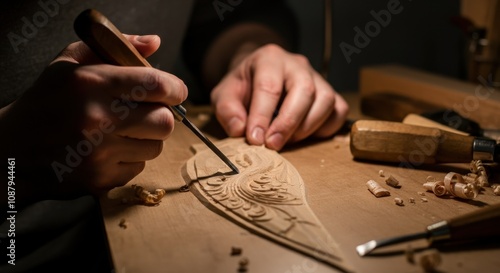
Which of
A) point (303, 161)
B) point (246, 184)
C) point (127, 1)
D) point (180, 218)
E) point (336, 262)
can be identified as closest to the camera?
point (336, 262)

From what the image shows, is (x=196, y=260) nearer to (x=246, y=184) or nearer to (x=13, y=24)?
(x=246, y=184)

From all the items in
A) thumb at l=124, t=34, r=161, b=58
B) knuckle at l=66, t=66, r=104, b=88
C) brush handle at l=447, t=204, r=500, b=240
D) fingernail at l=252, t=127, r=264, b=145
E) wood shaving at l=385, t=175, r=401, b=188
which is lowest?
fingernail at l=252, t=127, r=264, b=145

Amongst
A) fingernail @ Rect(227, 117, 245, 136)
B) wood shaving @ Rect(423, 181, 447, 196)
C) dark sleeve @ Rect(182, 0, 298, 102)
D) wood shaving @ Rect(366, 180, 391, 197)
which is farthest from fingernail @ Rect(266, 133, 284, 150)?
dark sleeve @ Rect(182, 0, 298, 102)

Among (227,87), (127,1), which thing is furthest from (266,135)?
(127,1)

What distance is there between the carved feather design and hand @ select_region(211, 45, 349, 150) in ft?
0.23

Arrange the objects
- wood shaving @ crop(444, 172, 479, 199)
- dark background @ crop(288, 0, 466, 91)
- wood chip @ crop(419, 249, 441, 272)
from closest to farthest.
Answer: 1. wood chip @ crop(419, 249, 441, 272)
2. wood shaving @ crop(444, 172, 479, 199)
3. dark background @ crop(288, 0, 466, 91)

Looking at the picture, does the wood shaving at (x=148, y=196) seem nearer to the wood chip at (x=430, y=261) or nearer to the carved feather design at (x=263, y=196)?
the carved feather design at (x=263, y=196)

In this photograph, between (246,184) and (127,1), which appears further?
(127,1)

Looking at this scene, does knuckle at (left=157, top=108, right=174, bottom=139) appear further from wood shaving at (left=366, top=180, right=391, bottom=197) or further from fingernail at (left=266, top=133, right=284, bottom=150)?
wood shaving at (left=366, top=180, right=391, bottom=197)

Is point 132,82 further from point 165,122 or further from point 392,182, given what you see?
point 392,182

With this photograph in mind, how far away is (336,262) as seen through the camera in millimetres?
690

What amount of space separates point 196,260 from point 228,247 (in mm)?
60

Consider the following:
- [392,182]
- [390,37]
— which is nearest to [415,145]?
[392,182]

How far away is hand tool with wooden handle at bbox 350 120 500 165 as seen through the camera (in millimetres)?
993
